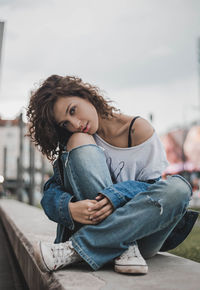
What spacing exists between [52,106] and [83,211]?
2.05 ft

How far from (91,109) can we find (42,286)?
0.93 metres

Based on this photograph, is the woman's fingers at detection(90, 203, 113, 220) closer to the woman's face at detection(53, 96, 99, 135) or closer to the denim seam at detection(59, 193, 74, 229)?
the denim seam at detection(59, 193, 74, 229)

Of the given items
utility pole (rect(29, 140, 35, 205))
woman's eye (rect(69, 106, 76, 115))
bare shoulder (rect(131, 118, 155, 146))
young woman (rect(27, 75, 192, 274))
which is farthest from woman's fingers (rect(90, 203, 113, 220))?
utility pole (rect(29, 140, 35, 205))

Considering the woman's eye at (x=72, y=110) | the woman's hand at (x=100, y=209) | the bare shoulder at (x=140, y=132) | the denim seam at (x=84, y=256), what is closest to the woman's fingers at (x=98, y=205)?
the woman's hand at (x=100, y=209)

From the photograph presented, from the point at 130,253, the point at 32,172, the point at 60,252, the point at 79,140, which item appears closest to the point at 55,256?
the point at 60,252

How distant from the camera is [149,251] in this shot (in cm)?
224

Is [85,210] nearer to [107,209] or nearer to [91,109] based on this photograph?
[107,209]

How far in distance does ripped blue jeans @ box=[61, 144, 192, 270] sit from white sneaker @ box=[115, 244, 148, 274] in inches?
1.3

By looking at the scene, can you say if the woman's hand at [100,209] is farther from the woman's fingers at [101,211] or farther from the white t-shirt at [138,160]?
the white t-shirt at [138,160]

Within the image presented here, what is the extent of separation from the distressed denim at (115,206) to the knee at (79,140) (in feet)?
0.18

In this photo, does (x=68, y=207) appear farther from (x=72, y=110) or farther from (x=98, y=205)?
(x=72, y=110)

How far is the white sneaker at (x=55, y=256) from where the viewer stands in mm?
1972

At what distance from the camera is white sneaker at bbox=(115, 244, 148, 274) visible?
74.5 inches

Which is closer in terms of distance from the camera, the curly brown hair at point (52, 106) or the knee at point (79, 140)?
the knee at point (79, 140)
